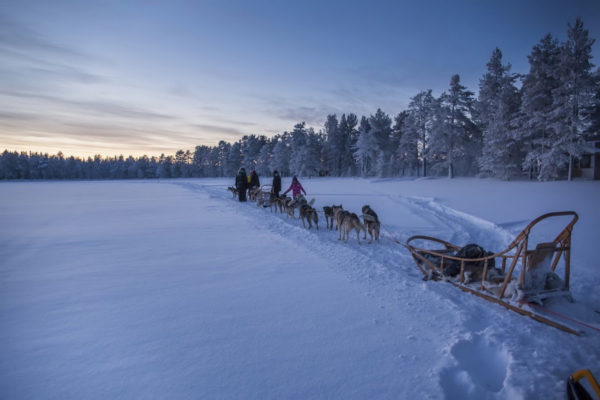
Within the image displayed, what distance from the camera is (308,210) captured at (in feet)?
27.9

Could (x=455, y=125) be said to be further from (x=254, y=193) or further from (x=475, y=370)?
(x=475, y=370)

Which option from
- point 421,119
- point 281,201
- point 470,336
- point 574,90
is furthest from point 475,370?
point 421,119

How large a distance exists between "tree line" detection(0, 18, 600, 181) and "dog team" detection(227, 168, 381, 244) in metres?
21.3

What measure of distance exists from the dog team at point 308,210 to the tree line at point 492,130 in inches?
840

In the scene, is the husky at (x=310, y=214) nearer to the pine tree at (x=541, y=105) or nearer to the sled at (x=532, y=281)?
the sled at (x=532, y=281)

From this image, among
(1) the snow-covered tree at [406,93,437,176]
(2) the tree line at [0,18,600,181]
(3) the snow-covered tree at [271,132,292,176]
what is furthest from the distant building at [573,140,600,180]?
(3) the snow-covered tree at [271,132,292,176]

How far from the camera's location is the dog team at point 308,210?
6.65 m

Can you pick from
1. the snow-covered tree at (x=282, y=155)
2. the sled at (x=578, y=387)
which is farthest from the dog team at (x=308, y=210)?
the snow-covered tree at (x=282, y=155)

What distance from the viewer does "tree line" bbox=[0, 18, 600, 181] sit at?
784 inches

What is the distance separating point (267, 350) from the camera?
255 centimetres

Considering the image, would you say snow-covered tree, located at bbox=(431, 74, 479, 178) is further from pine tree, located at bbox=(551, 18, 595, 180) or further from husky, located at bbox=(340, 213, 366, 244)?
husky, located at bbox=(340, 213, 366, 244)

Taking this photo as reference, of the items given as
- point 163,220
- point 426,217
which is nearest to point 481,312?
point 426,217

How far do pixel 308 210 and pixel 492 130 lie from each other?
26202 mm

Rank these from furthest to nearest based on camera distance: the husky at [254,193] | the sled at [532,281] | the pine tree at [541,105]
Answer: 1. the pine tree at [541,105]
2. the husky at [254,193]
3. the sled at [532,281]
